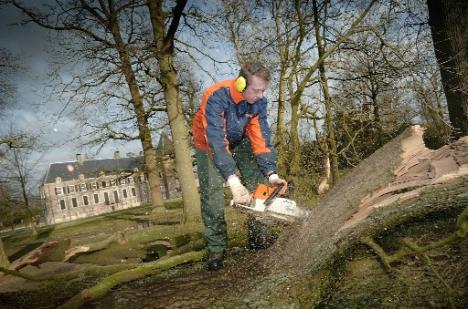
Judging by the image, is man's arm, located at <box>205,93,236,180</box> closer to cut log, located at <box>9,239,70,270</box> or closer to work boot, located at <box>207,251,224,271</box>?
work boot, located at <box>207,251,224,271</box>

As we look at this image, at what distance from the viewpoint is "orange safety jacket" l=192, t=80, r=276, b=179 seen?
Answer: 3443mm

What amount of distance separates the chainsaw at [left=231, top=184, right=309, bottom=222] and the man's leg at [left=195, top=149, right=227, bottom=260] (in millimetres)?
417

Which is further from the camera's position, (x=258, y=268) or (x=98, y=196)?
(x=98, y=196)

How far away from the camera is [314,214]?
9.57 ft

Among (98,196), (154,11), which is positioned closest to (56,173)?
(98,196)

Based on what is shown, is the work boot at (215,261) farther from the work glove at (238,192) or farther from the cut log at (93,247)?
the cut log at (93,247)

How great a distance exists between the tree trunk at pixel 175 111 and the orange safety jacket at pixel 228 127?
18.5ft

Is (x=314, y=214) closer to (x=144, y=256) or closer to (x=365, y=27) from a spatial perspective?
(x=144, y=256)

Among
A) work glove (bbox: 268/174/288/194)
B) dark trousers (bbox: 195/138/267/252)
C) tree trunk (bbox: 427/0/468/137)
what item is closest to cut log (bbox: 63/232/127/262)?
dark trousers (bbox: 195/138/267/252)

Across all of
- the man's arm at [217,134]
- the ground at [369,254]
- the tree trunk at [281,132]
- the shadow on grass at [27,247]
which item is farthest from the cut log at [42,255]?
the shadow on grass at [27,247]

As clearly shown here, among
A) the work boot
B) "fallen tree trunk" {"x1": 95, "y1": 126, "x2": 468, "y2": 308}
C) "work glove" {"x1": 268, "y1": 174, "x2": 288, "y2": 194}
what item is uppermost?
"work glove" {"x1": 268, "y1": 174, "x2": 288, "y2": 194}

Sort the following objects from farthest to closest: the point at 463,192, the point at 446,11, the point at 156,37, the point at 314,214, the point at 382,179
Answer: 1. the point at 156,37
2. the point at 446,11
3. the point at 314,214
4. the point at 382,179
5. the point at 463,192

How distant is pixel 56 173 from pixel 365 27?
7469 cm

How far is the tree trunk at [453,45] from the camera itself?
232 inches
